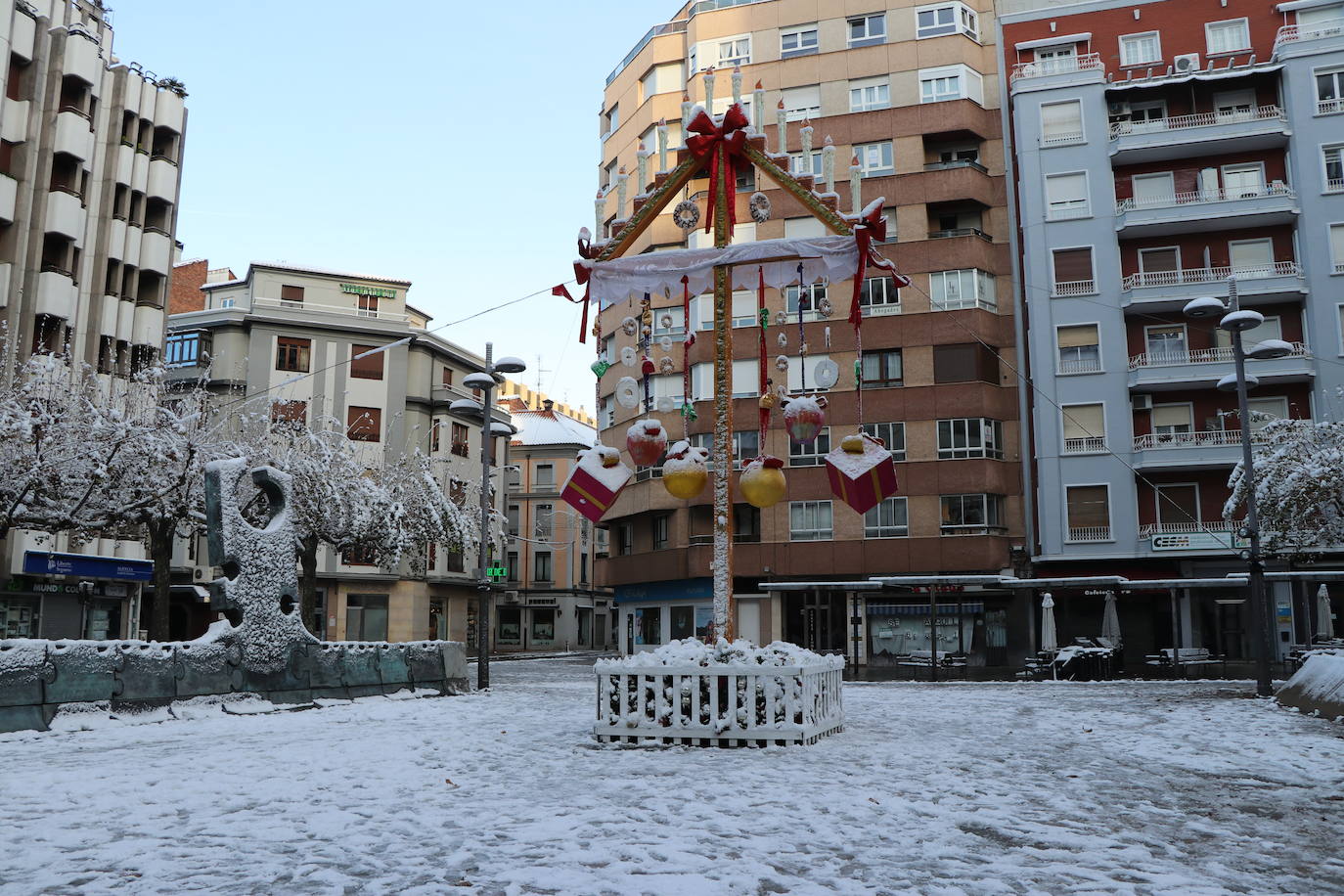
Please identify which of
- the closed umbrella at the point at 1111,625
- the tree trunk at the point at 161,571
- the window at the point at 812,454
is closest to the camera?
the tree trunk at the point at 161,571

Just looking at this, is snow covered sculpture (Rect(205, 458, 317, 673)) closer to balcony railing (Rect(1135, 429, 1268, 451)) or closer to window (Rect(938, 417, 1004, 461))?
window (Rect(938, 417, 1004, 461))

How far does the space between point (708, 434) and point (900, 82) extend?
53.0 ft

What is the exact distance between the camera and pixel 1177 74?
4056 cm

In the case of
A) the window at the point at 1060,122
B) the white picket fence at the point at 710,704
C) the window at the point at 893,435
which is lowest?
the white picket fence at the point at 710,704

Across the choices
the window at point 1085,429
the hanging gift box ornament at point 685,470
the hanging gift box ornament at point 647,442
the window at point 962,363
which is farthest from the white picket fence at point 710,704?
the window at point 962,363

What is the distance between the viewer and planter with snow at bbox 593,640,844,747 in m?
11.2

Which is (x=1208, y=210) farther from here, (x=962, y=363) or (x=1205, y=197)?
(x=962, y=363)

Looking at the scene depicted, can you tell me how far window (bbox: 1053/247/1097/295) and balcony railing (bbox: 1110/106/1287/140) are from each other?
4.59 metres

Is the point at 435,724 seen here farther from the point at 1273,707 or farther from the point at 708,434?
the point at 708,434

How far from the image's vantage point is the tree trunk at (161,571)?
2414 cm

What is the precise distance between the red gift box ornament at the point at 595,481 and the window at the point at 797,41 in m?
37.8

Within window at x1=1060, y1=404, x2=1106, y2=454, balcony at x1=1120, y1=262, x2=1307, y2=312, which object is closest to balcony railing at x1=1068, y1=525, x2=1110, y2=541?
window at x1=1060, y1=404, x2=1106, y2=454

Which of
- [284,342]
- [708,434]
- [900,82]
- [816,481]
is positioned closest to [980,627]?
[816,481]

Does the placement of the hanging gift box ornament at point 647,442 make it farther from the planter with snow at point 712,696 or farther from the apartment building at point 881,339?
the apartment building at point 881,339
